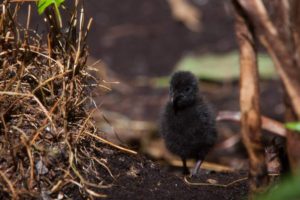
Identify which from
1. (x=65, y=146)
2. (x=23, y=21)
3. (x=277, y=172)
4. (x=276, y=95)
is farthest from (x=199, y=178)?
(x=23, y=21)

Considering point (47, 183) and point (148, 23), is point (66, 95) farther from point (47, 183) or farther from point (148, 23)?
point (148, 23)

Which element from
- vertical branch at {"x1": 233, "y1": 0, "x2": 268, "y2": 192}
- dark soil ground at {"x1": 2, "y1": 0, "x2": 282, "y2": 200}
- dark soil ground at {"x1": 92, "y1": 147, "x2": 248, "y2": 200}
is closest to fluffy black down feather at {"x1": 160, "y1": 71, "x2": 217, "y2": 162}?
dark soil ground at {"x1": 92, "y1": 147, "x2": 248, "y2": 200}

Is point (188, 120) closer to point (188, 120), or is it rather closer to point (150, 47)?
point (188, 120)

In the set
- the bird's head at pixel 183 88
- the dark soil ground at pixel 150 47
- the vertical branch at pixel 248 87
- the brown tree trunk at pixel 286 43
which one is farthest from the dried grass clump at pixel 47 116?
the dark soil ground at pixel 150 47

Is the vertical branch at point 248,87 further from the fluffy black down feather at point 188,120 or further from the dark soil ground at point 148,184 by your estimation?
the fluffy black down feather at point 188,120

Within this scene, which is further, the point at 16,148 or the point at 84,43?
the point at 84,43

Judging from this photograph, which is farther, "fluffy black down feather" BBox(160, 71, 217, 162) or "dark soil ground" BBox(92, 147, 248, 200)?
"fluffy black down feather" BBox(160, 71, 217, 162)

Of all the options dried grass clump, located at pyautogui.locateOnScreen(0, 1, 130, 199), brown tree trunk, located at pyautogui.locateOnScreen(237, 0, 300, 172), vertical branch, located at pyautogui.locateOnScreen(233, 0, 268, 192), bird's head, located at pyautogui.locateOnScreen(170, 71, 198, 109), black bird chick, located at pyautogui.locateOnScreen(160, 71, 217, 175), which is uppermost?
brown tree trunk, located at pyautogui.locateOnScreen(237, 0, 300, 172)

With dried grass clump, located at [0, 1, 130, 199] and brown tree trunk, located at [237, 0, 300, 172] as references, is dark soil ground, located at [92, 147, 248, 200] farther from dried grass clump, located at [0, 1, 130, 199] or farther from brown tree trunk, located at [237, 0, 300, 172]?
brown tree trunk, located at [237, 0, 300, 172]
